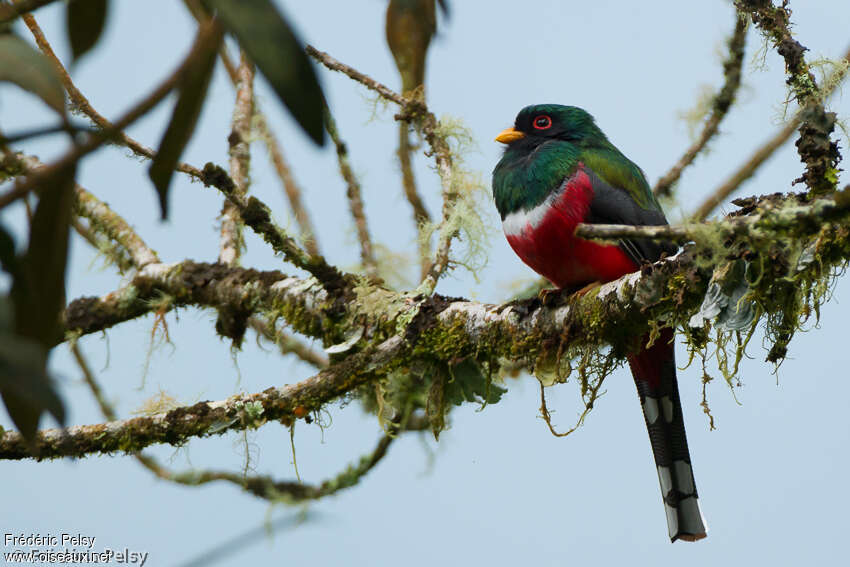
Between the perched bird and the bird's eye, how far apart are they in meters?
0.30

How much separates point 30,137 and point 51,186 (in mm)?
53

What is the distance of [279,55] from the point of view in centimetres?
89

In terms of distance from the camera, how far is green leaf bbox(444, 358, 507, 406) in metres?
3.30

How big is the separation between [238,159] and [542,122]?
1390 millimetres

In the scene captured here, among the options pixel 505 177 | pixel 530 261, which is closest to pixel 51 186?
pixel 530 261

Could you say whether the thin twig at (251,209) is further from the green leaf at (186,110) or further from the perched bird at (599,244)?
the green leaf at (186,110)

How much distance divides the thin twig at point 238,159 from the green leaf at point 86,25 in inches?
114

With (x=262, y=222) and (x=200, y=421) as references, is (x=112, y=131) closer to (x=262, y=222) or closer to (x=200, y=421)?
(x=262, y=222)

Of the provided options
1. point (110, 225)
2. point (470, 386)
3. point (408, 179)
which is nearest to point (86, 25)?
point (470, 386)

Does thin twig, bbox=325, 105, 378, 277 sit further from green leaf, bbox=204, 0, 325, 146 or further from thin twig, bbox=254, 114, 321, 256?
green leaf, bbox=204, 0, 325, 146

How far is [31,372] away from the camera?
2.97ft

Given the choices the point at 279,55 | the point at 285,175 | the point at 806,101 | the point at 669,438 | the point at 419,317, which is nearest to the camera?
the point at 279,55

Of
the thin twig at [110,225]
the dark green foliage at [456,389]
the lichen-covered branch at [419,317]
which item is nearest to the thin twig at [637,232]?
the lichen-covered branch at [419,317]

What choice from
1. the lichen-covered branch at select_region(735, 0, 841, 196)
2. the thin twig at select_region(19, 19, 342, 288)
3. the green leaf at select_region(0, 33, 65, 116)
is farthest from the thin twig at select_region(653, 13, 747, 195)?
the green leaf at select_region(0, 33, 65, 116)
